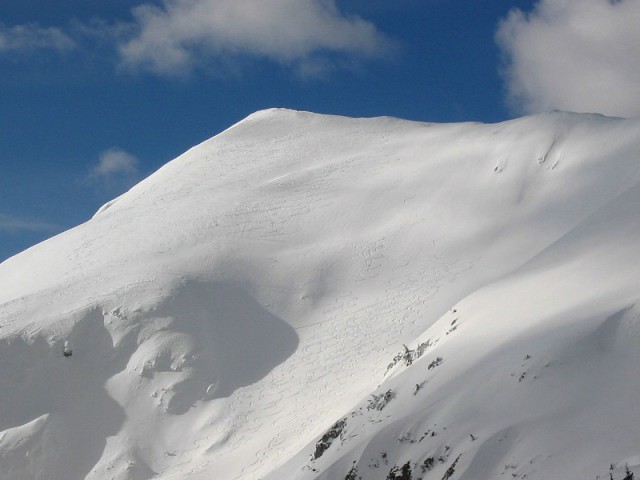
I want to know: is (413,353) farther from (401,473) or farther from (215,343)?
(215,343)

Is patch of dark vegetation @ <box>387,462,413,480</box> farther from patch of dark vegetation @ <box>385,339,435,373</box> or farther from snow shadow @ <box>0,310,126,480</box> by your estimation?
snow shadow @ <box>0,310,126,480</box>

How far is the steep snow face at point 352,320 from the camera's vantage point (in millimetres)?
16141

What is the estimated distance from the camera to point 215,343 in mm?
31109

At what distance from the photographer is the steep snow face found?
53.0 ft

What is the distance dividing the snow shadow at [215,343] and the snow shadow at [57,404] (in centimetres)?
211

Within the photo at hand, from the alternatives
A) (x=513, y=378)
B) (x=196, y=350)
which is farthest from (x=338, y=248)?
(x=513, y=378)

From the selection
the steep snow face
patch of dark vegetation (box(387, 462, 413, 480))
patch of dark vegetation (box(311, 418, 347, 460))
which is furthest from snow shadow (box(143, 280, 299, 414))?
patch of dark vegetation (box(387, 462, 413, 480))

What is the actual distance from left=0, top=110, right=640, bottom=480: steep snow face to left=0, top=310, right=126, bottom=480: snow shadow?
7 cm

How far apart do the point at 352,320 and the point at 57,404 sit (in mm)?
11173

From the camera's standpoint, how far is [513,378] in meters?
16.7

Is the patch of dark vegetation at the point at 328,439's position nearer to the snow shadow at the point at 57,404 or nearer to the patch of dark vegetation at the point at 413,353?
the patch of dark vegetation at the point at 413,353

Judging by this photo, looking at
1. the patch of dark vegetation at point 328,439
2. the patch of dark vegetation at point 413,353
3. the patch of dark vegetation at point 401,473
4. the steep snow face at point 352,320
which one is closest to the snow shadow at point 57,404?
the steep snow face at point 352,320

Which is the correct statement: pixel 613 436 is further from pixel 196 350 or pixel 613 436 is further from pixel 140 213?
pixel 140 213

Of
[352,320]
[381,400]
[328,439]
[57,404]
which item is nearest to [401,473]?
[381,400]
